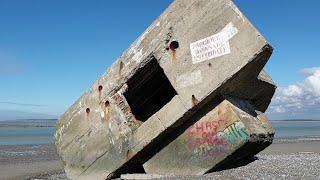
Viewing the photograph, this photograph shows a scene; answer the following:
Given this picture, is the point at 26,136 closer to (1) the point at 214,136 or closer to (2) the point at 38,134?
(2) the point at 38,134

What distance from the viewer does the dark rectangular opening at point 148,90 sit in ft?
25.7

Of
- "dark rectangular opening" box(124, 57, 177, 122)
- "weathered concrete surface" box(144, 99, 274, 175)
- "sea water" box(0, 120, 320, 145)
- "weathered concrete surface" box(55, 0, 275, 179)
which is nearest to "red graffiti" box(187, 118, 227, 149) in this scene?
"weathered concrete surface" box(144, 99, 274, 175)

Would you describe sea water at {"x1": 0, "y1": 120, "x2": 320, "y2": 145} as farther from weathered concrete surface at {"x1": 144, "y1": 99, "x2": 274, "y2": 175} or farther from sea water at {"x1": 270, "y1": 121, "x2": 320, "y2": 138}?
weathered concrete surface at {"x1": 144, "y1": 99, "x2": 274, "y2": 175}

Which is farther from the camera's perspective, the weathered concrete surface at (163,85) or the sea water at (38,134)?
the sea water at (38,134)

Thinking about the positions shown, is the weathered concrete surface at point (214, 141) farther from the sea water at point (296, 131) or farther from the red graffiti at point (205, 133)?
the sea water at point (296, 131)

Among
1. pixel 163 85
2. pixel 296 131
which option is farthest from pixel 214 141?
pixel 296 131

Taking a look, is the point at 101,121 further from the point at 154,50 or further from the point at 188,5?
the point at 188,5

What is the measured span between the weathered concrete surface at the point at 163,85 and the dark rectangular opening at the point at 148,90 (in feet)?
0.07

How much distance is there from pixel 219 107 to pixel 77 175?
307 cm

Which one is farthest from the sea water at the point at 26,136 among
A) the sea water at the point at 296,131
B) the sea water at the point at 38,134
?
the sea water at the point at 296,131

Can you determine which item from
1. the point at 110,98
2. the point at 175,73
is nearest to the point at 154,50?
the point at 175,73

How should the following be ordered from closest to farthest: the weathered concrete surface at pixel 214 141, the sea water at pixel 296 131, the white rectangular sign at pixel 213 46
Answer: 1. the white rectangular sign at pixel 213 46
2. the weathered concrete surface at pixel 214 141
3. the sea water at pixel 296 131

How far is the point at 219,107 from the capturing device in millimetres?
6910

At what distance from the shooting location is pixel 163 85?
8.75 meters
